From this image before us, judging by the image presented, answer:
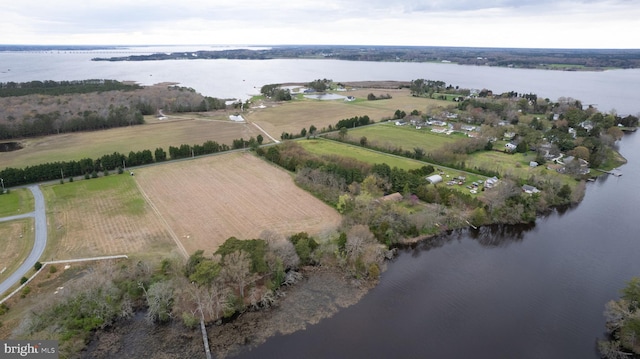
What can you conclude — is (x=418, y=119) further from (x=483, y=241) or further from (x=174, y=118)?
(x=174, y=118)

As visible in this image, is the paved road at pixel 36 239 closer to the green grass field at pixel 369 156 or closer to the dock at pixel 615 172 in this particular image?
the green grass field at pixel 369 156

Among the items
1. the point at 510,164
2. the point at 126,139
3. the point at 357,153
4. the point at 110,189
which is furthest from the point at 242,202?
the point at 510,164

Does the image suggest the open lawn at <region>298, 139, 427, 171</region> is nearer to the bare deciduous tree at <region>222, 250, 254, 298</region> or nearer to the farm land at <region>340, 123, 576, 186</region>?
the farm land at <region>340, 123, 576, 186</region>

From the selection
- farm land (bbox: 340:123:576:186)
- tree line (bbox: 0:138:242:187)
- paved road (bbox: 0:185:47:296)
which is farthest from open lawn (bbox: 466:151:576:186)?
paved road (bbox: 0:185:47:296)

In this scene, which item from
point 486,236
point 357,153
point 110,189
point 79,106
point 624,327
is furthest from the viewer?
point 79,106

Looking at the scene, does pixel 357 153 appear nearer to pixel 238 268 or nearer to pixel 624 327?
pixel 238 268

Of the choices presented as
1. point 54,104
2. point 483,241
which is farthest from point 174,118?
point 483,241
